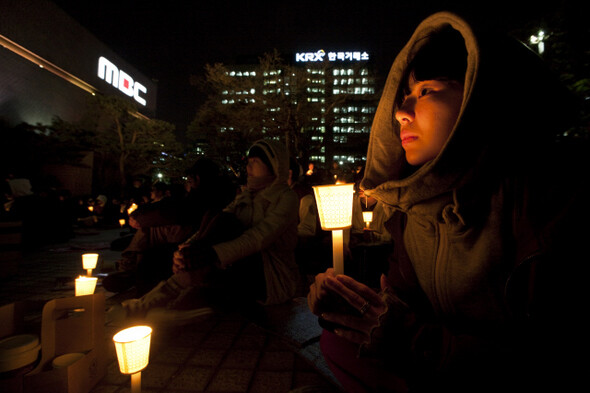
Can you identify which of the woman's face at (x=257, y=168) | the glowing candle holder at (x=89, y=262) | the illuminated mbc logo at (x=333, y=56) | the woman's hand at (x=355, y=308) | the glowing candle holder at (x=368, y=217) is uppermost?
the illuminated mbc logo at (x=333, y=56)

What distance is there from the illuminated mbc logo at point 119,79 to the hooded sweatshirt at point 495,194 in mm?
46445

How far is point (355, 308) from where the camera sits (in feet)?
3.32

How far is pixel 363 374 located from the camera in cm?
111

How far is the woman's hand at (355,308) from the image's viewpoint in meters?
0.98

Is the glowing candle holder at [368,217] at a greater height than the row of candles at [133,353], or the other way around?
the glowing candle holder at [368,217]

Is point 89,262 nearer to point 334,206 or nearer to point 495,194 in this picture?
point 334,206

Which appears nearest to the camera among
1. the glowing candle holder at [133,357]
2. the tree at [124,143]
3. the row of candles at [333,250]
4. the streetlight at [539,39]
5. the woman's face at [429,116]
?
the woman's face at [429,116]

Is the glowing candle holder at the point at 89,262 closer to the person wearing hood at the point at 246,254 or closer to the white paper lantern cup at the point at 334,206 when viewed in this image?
the person wearing hood at the point at 246,254

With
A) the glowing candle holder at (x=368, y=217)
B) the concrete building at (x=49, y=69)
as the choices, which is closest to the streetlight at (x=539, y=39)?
the glowing candle holder at (x=368, y=217)

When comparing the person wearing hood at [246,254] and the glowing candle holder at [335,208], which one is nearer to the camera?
the glowing candle holder at [335,208]

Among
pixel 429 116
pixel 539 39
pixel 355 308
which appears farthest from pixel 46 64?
pixel 355 308

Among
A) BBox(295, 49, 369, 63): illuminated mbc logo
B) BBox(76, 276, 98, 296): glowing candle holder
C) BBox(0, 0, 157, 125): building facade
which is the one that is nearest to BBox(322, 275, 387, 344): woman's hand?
BBox(76, 276, 98, 296): glowing candle holder

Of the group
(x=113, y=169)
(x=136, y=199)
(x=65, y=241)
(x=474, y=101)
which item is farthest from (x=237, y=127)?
(x=474, y=101)

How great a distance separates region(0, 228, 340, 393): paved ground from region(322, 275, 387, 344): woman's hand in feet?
2.96
